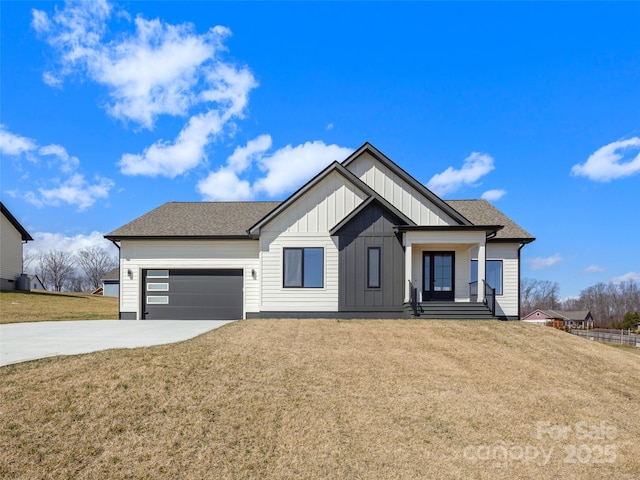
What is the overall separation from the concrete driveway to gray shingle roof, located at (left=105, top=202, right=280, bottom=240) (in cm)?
409

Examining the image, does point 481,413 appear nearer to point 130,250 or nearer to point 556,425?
point 556,425

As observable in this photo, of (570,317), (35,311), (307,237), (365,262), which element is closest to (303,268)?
(307,237)

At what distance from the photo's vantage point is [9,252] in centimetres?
2988

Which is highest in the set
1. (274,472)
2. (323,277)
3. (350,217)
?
(350,217)

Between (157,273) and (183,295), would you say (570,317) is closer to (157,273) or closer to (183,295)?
(183,295)

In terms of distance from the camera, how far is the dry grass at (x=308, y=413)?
17.1 ft

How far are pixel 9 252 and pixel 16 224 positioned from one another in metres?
2.12

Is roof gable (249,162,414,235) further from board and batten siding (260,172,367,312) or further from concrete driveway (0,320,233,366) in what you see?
concrete driveway (0,320,233,366)

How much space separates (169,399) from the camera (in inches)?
260

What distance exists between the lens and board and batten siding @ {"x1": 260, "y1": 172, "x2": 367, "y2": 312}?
15164 millimetres

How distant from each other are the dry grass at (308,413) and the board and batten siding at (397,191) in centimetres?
659

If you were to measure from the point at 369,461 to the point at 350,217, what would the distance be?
10.3 meters

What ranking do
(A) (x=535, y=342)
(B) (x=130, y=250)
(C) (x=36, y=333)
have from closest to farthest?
(A) (x=535, y=342) → (C) (x=36, y=333) → (B) (x=130, y=250)

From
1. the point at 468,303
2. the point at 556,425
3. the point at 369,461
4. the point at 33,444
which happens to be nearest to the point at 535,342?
the point at 468,303
